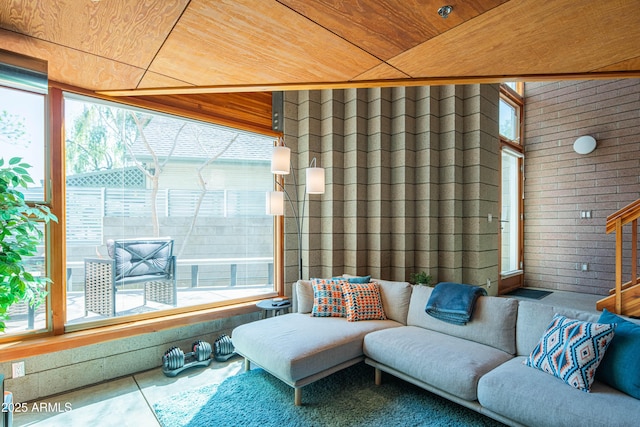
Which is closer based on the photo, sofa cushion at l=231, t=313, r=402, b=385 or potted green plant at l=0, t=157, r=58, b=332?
potted green plant at l=0, t=157, r=58, b=332

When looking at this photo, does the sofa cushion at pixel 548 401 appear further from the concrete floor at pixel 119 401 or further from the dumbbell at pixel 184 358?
the dumbbell at pixel 184 358

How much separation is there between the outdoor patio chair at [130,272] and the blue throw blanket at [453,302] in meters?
2.47

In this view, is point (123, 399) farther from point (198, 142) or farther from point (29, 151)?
point (198, 142)

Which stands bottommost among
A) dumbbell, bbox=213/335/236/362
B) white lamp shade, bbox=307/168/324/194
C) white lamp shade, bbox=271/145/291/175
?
dumbbell, bbox=213/335/236/362

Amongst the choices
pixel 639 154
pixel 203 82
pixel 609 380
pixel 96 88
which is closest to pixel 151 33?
pixel 203 82

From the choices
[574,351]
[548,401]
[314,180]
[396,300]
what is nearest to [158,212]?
[314,180]

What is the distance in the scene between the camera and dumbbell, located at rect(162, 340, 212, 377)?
279cm

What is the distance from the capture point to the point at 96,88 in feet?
8.38

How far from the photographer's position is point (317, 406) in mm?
2318

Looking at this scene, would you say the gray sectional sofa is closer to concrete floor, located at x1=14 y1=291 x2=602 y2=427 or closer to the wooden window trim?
concrete floor, located at x1=14 y1=291 x2=602 y2=427

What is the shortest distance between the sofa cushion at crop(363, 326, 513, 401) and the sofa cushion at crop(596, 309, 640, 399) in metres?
0.55

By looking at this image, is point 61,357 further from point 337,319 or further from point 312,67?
point 312,67

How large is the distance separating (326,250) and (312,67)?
8.16 feet

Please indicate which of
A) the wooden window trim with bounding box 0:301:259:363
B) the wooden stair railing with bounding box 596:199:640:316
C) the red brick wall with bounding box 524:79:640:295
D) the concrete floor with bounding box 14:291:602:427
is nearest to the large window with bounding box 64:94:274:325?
the wooden window trim with bounding box 0:301:259:363
